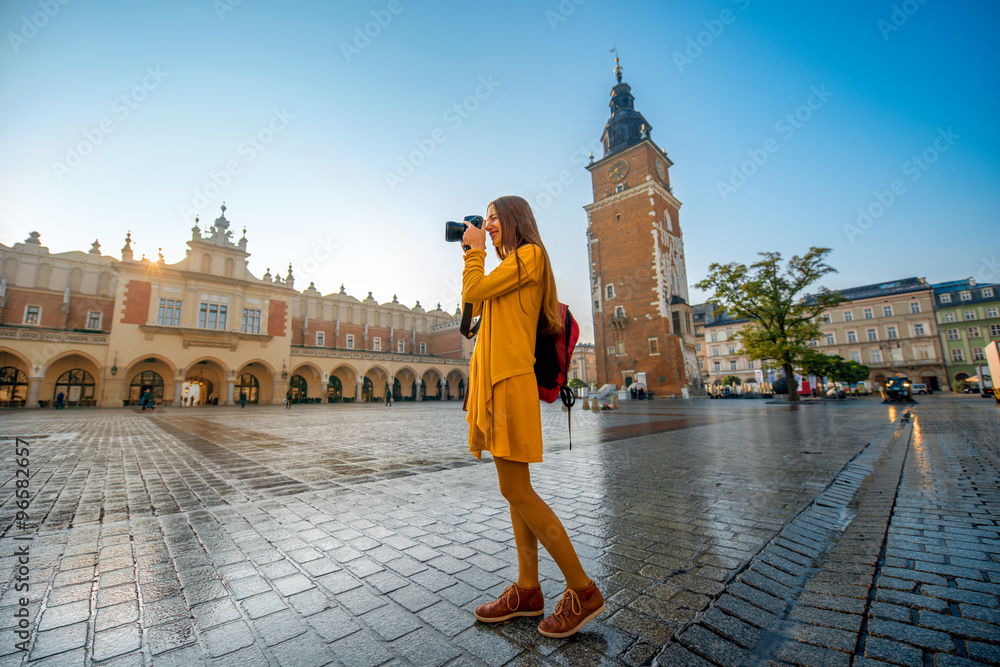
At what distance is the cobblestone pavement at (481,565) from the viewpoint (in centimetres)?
142

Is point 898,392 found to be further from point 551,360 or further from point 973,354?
point 973,354

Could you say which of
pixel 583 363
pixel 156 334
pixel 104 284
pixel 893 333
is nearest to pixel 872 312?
pixel 893 333

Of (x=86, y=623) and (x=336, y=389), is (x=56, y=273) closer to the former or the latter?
(x=336, y=389)

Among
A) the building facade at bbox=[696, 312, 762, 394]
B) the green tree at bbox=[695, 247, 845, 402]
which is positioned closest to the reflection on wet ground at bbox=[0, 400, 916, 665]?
the green tree at bbox=[695, 247, 845, 402]

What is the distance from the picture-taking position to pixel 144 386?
27.0m

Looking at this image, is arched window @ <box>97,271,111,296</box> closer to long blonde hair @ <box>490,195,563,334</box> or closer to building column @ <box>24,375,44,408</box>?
building column @ <box>24,375,44,408</box>

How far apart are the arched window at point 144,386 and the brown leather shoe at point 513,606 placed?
1336 inches

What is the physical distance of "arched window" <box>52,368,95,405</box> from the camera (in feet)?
82.2

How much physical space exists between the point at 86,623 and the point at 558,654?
1.83 metres

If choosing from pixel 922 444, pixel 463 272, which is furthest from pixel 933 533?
pixel 922 444

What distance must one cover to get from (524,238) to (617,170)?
125 ft

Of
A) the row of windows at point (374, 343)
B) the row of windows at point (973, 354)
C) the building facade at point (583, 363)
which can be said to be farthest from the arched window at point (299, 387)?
the row of windows at point (973, 354)

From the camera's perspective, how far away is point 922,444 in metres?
6.08

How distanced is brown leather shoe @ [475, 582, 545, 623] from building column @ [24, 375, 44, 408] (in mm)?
32221
